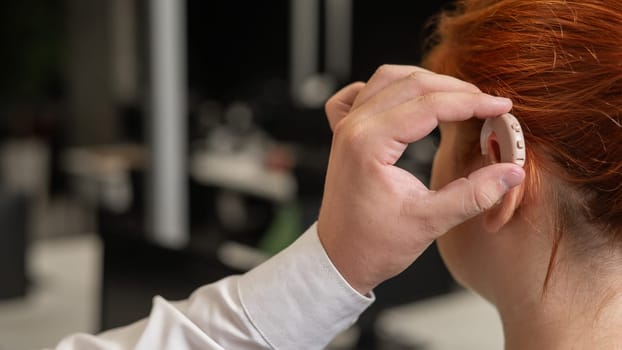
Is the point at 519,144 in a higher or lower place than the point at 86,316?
higher

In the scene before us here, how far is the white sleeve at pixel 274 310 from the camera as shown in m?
0.70

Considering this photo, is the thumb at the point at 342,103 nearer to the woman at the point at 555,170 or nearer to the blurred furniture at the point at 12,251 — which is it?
the woman at the point at 555,170

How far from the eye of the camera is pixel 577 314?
719 millimetres

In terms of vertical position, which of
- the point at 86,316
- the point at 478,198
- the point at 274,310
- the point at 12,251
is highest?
the point at 478,198

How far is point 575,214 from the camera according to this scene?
0.71 m

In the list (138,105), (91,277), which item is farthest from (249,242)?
(138,105)

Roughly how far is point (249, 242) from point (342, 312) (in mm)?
3492

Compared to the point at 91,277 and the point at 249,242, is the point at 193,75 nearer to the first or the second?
the point at 249,242

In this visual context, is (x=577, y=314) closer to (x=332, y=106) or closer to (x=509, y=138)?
(x=509, y=138)

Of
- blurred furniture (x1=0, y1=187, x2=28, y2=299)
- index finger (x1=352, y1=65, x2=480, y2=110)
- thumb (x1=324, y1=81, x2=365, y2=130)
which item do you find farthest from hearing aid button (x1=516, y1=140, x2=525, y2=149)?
blurred furniture (x1=0, y1=187, x2=28, y2=299)

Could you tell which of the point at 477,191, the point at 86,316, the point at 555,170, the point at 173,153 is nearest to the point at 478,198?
the point at 477,191

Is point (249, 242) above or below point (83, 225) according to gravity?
above

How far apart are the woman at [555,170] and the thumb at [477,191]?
0.06 metres

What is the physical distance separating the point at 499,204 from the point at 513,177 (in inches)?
3.2
